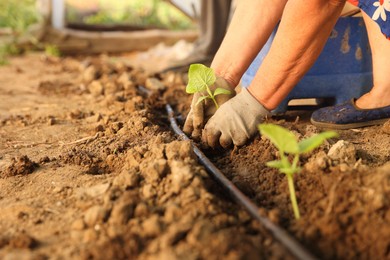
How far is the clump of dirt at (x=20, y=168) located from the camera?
71.8 inches

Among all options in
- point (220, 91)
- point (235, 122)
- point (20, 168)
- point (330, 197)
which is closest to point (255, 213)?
point (330, 197)

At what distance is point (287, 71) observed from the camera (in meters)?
1.93

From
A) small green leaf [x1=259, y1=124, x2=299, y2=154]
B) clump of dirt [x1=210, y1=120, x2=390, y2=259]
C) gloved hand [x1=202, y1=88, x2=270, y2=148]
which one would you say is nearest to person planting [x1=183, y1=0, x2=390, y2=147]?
gloved hand [x1=202, y1=88, x2=270, y2=148]

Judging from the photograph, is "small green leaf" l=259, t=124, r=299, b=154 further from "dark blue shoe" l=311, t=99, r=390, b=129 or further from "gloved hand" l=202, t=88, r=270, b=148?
"dark blue shoe" l=311, t=99, r=390, b=129

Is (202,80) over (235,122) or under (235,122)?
over

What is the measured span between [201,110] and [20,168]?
762mm

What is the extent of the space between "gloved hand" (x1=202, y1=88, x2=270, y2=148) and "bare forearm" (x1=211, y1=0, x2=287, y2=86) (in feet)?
0.83

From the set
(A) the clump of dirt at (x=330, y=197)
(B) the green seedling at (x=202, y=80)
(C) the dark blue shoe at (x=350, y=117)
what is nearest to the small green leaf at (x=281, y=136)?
(A) the clump of dirt at (x=330, y=197)

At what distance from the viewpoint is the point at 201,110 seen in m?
2.07

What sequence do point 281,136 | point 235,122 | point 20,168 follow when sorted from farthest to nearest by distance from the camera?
point 235,122, point 20,168, point 281,136

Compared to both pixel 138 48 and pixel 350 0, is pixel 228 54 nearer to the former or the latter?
pixel 350 0

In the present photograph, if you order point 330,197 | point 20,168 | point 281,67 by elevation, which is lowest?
point 20,168

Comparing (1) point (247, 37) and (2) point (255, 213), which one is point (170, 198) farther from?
(1) point (247, 37)

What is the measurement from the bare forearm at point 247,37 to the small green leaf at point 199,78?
187 mm
